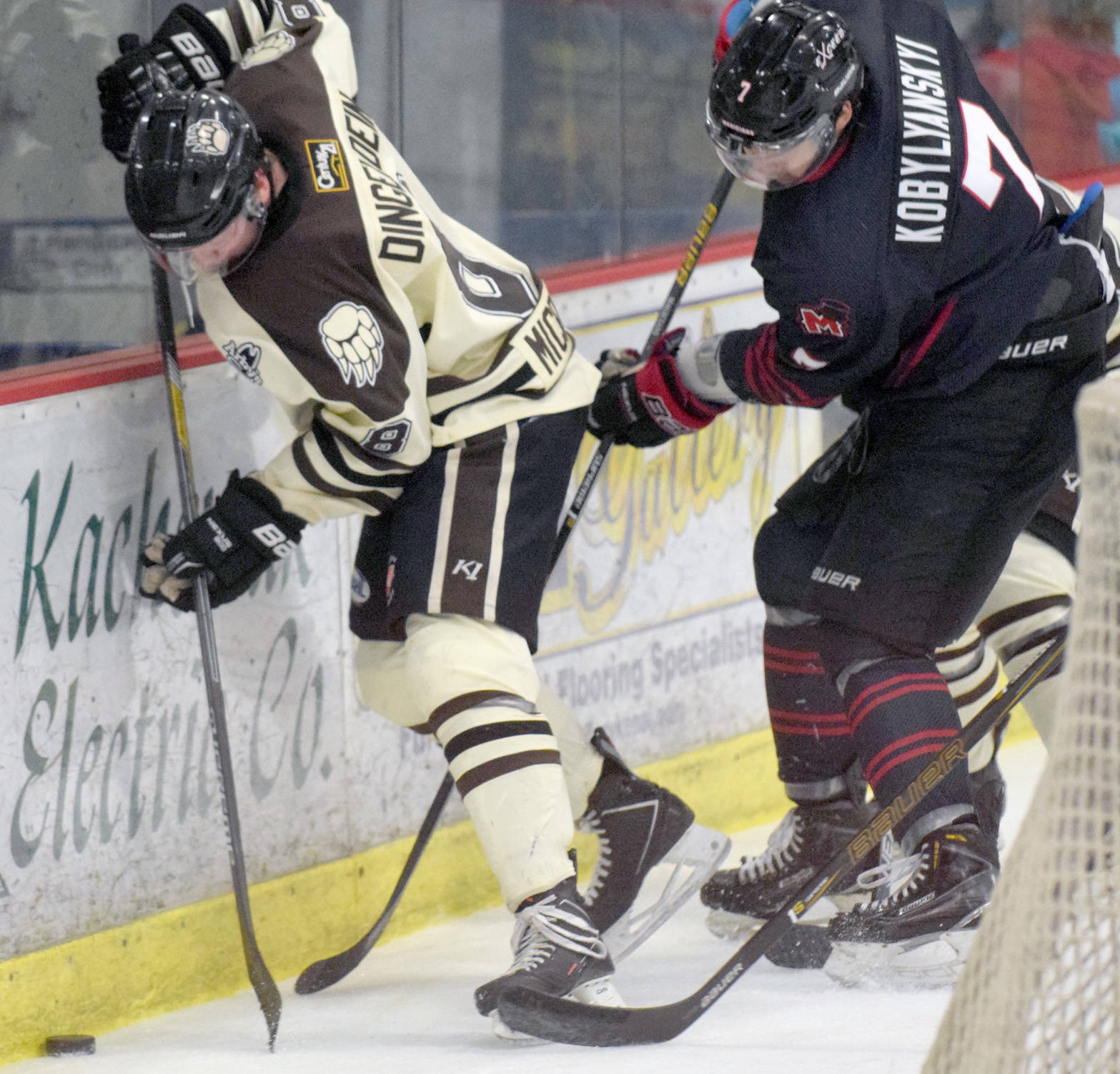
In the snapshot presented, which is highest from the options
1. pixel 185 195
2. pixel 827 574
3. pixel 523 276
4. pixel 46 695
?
pixel 185 195

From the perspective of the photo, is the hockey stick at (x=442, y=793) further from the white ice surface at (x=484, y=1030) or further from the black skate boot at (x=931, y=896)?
the black skate boot at (x=931, y=896)

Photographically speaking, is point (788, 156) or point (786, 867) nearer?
point (788, 156)

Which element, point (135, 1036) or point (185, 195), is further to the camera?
point (135, 1036)

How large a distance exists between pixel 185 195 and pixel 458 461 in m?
0.50

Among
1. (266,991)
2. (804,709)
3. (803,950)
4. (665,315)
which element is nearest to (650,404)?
(665,315)

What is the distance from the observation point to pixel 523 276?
251 centimetres

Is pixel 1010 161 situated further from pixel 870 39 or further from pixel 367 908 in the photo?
pixel 367 908

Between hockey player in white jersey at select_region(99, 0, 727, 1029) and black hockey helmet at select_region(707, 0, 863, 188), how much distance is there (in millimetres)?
409

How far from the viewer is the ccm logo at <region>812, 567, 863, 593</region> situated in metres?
2.40

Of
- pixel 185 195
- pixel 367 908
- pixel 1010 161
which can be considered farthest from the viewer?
pixel 367 908

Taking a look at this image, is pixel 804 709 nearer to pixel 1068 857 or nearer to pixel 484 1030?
pixel 484 1030

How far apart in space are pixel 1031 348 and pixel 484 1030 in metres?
1.16

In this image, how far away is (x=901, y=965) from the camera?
8.46 ft

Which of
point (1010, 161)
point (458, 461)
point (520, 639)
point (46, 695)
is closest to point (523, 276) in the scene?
point (458, 461)
